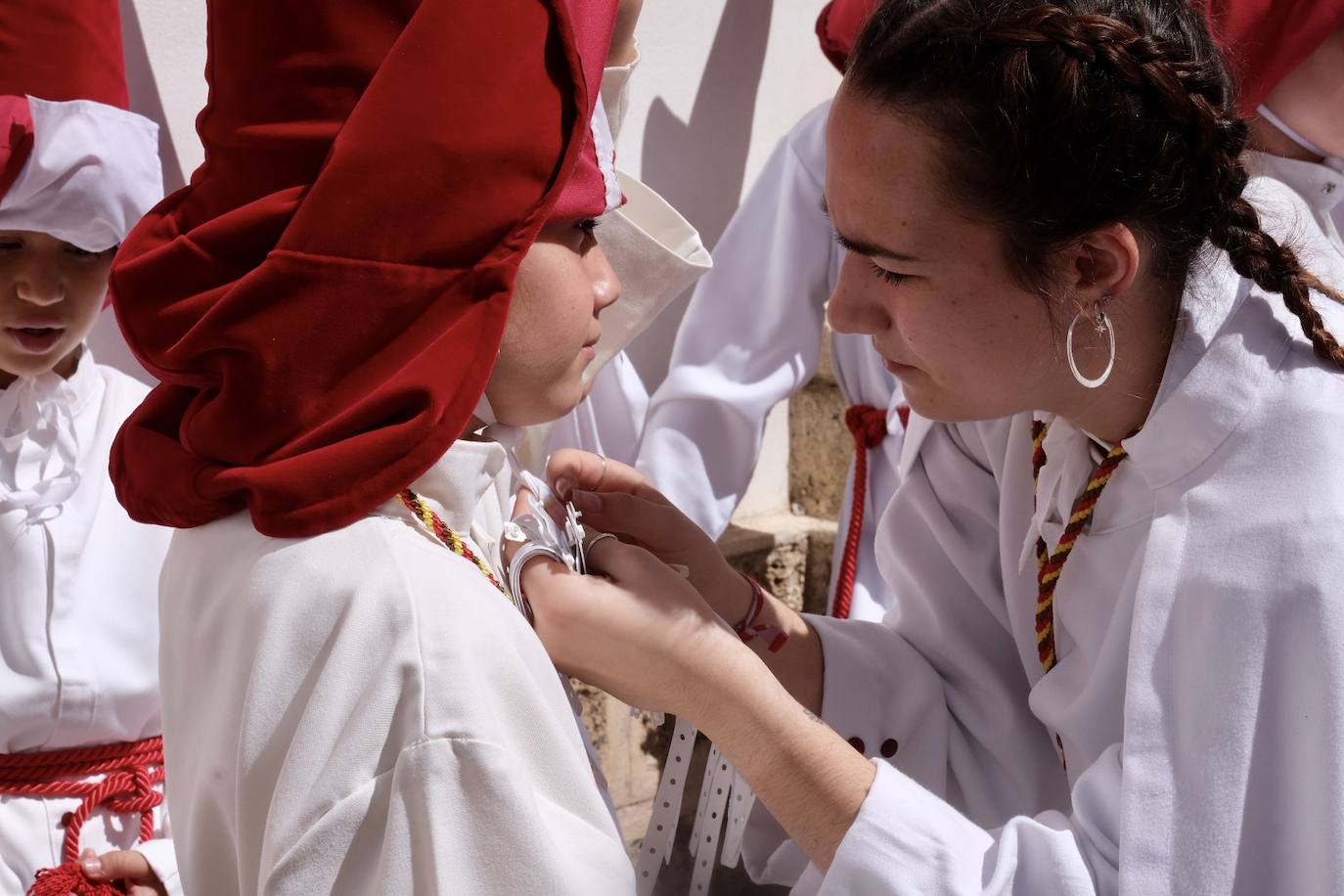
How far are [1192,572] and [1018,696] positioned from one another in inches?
18.8

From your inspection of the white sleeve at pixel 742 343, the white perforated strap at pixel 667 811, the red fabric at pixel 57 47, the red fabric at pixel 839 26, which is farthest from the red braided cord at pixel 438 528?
the red fabric at pixel 839 26

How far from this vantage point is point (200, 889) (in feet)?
3.89

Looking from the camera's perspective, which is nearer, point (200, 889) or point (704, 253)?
point (200, 889)

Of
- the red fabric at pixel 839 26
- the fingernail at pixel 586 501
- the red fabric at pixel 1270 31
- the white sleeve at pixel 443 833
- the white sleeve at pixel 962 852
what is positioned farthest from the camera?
the red fabric at pixel 839 26

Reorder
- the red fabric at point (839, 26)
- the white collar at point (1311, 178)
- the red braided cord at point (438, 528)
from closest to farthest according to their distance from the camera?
the red braided cord at point (438, 528) < the white collar at point (1311, 178) < the red fabric at point (839, 26)

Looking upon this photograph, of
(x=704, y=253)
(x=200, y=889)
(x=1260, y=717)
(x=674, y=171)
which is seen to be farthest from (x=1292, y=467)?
A: (x=674, y=171)

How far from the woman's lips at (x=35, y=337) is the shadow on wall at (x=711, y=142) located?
136 centimetres

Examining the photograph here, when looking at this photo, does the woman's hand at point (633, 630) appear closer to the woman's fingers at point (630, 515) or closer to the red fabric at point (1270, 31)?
the woman's fingers at point (630, 515)

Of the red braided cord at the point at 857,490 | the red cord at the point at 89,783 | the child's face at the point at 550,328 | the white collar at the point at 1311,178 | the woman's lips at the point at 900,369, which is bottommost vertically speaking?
the red cord at the point at 89,783

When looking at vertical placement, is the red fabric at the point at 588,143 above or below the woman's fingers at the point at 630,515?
above

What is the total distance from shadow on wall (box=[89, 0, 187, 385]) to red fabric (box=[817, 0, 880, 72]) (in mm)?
1191

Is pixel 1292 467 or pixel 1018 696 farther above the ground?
pixel 1292 467

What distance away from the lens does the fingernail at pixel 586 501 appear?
1461 millimetres

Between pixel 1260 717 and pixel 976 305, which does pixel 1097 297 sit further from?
pixel 1260 717
